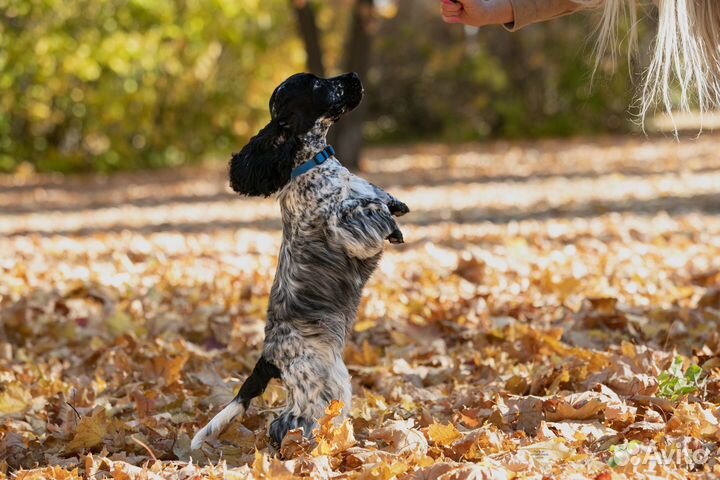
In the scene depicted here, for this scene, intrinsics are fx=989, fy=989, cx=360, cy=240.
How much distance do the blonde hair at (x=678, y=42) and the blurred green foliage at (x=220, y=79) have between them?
9513 mm

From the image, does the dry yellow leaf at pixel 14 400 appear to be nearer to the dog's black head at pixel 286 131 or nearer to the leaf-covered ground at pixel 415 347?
the leaf-covered ground at pixel 415 347

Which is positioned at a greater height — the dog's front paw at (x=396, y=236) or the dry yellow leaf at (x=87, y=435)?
the dog's front paw at (x=396, y=236)

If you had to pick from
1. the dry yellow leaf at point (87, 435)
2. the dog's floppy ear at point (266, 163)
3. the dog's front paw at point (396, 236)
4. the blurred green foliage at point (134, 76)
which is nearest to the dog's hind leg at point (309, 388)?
the dog's front paw at point (396, 236)

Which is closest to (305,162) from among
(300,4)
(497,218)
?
(497,218)

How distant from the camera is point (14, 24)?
54.7 ft

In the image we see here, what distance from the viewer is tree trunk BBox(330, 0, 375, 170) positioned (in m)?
14.8

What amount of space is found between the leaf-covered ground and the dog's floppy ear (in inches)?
33.7

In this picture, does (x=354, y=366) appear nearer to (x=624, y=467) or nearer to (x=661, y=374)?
(x=661, y=374)

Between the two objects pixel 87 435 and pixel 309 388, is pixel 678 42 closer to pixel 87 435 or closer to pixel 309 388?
pixel 309 388

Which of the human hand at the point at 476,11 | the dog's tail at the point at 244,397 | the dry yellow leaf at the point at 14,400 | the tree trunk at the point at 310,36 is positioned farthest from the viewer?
the tree trunk at the point at 310,36

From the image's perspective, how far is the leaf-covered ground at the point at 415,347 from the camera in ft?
11.4

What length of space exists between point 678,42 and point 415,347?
2.11m

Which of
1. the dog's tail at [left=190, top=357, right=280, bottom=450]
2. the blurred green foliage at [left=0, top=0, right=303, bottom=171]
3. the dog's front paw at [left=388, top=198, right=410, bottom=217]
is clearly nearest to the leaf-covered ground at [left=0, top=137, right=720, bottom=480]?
the dog's tail at [left=190, top=357, right=280, bottom=450]

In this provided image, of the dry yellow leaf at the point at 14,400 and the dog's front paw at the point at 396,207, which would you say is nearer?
the dog's front paw at the point at 396,207
